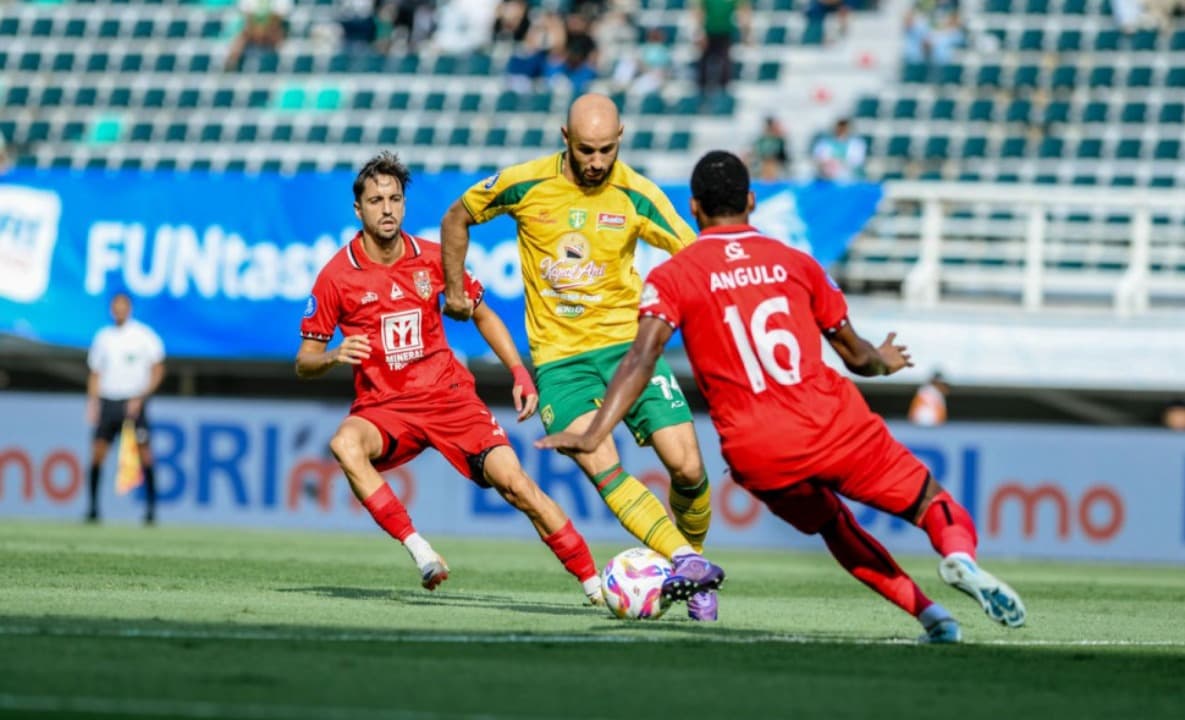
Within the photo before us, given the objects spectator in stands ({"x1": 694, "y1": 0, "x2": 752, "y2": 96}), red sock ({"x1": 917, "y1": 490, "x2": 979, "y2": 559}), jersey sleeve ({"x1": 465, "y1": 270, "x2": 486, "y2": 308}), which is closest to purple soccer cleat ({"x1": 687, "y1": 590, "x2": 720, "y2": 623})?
red sock ({"x1": 917, "y1": 490, "x2": 979, "y2": 559})

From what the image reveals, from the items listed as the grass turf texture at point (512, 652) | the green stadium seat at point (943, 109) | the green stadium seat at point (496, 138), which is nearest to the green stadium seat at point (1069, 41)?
the green stadium seat at point (943, 109)

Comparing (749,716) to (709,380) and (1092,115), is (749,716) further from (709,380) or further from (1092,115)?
(1092,115)

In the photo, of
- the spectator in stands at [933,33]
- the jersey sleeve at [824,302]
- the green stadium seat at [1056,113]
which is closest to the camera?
the jersey sleeve at [824,302]

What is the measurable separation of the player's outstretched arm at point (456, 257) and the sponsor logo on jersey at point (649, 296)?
252cm

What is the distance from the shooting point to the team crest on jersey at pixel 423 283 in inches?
444

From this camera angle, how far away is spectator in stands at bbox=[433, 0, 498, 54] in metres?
30.2

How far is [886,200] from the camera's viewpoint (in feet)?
76.2

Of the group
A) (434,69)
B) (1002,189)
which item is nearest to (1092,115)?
(1002,189)

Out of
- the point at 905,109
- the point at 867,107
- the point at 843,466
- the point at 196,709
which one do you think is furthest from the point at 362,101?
the point at 196,709

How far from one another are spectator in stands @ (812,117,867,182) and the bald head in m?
13.8

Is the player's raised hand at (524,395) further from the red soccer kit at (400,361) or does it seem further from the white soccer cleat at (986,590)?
the white soccer cleat at (986,590)

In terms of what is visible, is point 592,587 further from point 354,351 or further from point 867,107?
point 867,107

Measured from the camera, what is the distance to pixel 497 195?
10.9m

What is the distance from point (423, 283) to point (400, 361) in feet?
1.43
